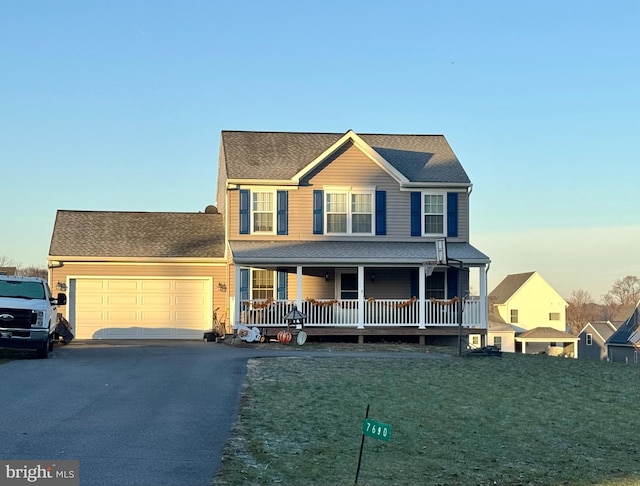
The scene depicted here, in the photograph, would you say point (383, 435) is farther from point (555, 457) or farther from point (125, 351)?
point (125, 351)

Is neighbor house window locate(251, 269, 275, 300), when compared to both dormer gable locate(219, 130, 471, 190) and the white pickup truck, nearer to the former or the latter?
dormer gable locate(219, 130, 471, 190)

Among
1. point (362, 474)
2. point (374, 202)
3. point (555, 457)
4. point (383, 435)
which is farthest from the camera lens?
point (374, 202)

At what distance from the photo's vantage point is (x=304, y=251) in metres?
25.1

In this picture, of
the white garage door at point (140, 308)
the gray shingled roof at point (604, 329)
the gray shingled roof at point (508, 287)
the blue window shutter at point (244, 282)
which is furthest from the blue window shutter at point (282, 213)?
the gray shingled roof at point (604, 329)

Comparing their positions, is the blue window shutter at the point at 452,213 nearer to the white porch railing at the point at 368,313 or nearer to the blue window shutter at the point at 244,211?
the white porch railing at the point at 368,313

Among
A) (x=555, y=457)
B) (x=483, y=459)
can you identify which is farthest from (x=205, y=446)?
(x=555, y=457)

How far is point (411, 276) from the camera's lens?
27.2m

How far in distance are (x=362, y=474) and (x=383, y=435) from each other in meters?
1.08

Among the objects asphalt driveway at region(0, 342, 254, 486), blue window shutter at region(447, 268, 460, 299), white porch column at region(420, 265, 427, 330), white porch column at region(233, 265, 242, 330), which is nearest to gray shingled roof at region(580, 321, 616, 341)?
blue window shutter at region(447, 268, 460, 299)

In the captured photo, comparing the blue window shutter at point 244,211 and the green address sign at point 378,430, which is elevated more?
the blue window shutter at point 244,211

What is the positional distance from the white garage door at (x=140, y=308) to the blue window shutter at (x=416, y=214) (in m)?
7.29

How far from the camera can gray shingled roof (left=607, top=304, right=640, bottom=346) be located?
5862cm

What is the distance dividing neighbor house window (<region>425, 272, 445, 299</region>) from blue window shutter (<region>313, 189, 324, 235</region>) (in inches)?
160

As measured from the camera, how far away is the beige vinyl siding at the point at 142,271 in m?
27.1
